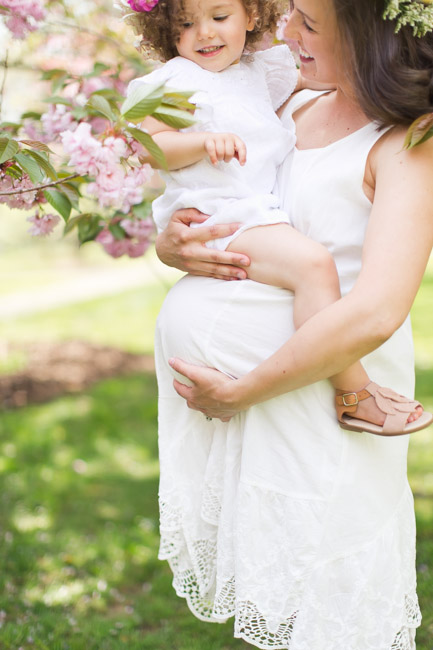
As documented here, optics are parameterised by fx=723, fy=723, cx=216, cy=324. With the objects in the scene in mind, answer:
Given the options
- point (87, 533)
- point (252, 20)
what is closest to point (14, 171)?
point (252, 20)

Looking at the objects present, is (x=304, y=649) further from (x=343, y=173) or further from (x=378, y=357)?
(x=343, y=173)

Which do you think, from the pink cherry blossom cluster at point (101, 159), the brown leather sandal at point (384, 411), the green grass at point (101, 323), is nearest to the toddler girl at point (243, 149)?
the brown leather sandal at point (384, 411)

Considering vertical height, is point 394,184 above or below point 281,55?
below

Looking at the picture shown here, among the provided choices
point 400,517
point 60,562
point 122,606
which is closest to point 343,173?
point 400,517

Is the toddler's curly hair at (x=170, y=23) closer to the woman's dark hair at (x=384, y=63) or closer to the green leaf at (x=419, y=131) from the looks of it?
the woman's dark hair at (x=384, y=63)

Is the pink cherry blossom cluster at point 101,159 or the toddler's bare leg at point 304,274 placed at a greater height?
the pink cherry blossom cluster at point 101,159

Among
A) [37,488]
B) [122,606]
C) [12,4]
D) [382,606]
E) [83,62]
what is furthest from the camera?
[83,62]

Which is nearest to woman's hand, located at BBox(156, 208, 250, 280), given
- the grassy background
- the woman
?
the woman

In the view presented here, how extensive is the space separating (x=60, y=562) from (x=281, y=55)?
2.66m

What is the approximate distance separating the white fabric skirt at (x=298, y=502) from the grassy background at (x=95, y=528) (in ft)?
3.94

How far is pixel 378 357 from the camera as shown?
179cm

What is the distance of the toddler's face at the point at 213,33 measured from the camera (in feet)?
6.17

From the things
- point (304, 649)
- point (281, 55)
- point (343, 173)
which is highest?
point (281, 55)

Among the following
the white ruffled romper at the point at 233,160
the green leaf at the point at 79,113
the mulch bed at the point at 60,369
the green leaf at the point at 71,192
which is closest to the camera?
the white ruffled romper at the point at 233,160
